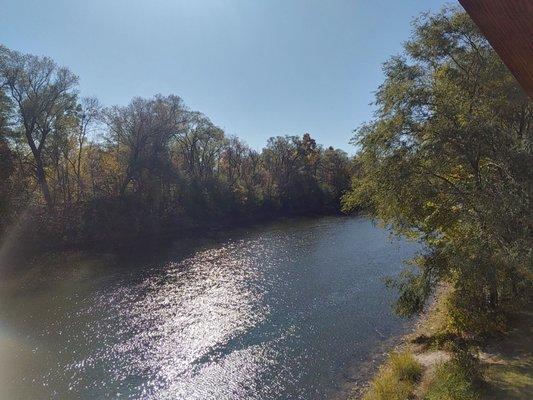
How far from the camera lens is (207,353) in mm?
15555

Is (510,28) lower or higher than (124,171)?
lower

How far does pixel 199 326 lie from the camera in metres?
18.0

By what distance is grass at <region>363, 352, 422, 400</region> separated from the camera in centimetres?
1087

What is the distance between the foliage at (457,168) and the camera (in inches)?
366

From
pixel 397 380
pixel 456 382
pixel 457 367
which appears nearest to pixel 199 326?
pixel 397 380

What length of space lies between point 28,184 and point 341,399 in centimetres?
3849

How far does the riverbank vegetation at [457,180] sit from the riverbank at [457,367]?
0.30ft

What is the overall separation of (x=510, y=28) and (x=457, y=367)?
11.5m

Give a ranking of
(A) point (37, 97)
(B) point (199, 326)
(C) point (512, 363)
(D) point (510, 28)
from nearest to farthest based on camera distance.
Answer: (D) point (510, 28), (C) point (512, 363), (B) point (199, 326), (A) point (37, 97)

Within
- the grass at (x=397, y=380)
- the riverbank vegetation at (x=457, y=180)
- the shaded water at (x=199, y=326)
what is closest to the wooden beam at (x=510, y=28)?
the riverbank vegetation at (x=457, y=180)

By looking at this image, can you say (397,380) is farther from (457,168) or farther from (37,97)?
(37,97)

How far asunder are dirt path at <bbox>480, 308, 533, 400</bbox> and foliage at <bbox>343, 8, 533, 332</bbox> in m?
0.84

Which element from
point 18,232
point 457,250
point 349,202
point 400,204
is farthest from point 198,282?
point 18,232

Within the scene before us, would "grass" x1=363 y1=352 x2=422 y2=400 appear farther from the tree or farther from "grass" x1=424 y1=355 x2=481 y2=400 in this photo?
the tree
